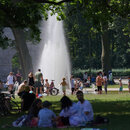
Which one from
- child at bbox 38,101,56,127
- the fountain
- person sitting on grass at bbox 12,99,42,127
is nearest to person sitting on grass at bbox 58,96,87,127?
child at bbox 38,101,56,127

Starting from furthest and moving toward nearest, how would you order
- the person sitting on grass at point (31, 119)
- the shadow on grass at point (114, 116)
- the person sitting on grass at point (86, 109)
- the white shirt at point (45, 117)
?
the person sitting on grass at point (31, 119), the person sitting on grass at point (86, 109), the white shirt at point (45, 117), the shadow on grass at point (114, 116)

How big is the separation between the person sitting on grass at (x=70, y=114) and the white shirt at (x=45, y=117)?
27cm

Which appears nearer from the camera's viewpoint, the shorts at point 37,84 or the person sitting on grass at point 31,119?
the person sitting on grass at point 31,119

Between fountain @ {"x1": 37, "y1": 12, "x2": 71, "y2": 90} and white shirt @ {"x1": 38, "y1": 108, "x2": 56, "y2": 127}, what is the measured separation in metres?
24.6

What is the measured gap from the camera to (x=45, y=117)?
11.7 metres

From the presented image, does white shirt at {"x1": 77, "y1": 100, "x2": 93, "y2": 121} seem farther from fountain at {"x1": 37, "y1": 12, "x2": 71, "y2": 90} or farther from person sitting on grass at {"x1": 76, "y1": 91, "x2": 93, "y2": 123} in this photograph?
fountain at {"x1": 37, "y1": 12, "x2": 71, "y2": 90}

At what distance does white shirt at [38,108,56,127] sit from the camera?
38.2 ft

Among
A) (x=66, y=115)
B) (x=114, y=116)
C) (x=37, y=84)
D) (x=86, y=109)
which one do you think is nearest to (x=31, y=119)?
(x=66, y=115)

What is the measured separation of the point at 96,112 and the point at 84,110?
12.8ft

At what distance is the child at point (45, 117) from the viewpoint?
11656 millimetres

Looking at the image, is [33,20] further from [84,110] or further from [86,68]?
[86,68]

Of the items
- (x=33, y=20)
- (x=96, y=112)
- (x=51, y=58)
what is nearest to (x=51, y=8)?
(x=33, y=20)

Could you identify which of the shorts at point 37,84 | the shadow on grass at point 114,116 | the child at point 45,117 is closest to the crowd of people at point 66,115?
the child at point 45,117

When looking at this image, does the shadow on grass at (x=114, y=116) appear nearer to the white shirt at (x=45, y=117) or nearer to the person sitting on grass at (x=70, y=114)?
the person sitting on grass at (x=70, y=114)
